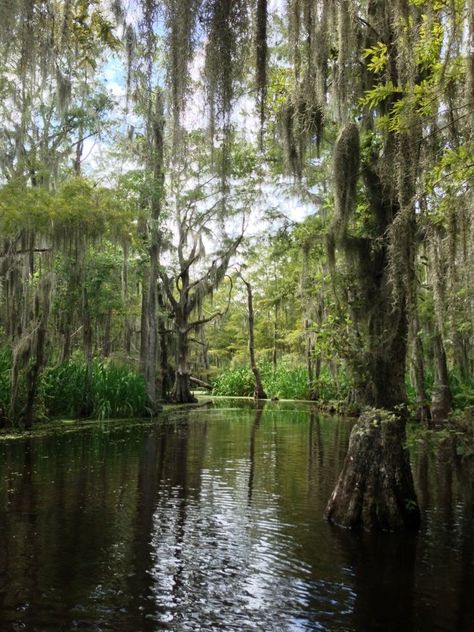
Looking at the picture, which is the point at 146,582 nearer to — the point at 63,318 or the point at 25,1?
the point at 25,1

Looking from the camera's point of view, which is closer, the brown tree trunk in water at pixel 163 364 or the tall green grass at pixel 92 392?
the tall green grass at pixel 92 392

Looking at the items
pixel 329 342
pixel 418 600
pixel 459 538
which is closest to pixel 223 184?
pixel 329 342

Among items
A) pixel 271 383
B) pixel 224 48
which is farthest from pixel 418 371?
pixel 271 383

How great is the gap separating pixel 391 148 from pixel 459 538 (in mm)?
4165

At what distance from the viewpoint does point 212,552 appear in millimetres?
5461

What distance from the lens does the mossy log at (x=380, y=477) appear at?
585 centimetres

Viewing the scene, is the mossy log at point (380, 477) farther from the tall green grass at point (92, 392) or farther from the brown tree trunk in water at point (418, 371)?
the tall green grass at point (92, 392)

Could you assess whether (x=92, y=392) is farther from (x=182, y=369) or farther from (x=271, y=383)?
(x=271, y=383)

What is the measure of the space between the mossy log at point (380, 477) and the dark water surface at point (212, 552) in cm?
20

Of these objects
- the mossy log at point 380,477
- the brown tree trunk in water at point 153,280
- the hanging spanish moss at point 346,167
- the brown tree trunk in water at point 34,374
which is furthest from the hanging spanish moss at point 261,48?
the brown tree trunk in water at point 153,280

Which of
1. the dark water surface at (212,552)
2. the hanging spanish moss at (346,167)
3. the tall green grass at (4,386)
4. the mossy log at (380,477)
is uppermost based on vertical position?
the hanging spanish moss at (346,167)

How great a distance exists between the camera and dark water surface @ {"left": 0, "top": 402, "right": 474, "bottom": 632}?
13.5 feet

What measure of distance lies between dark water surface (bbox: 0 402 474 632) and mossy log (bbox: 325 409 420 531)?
7.7 inches

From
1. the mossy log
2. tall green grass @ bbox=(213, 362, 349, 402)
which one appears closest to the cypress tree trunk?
tall green grass @ bbox=(213, 362, 349, 402)
